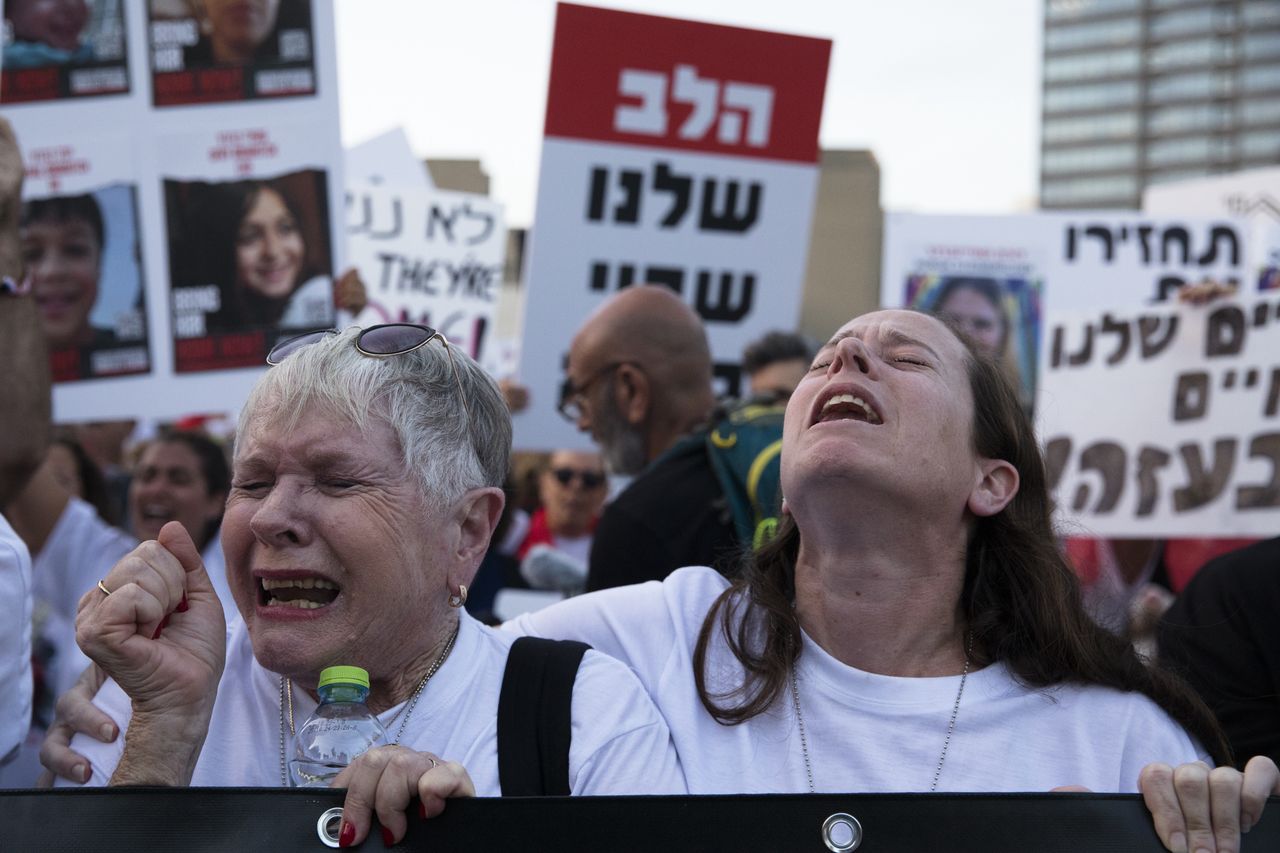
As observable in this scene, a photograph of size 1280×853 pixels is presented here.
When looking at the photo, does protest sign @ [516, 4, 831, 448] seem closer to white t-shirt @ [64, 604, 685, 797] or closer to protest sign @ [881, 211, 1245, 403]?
protest sign @ [881, 211, 1245, 403]

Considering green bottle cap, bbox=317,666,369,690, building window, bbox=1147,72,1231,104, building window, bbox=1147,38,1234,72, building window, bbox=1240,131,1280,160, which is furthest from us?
building window, bbox=1147,38,1234,72

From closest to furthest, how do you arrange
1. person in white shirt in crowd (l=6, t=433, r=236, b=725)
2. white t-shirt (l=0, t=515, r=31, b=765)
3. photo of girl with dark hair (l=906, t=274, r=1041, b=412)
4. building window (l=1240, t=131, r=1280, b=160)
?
1. white t-shirt (l=0, t=515, r=31, b=765)
2. person in white shirt in crowd (l=6, t=433, r=236, b=725)
3. photo of girl with dark hair (l=906, t=274, r=1041, b=412)
4. building window (l=1240, t=131, r=1280, b=160)

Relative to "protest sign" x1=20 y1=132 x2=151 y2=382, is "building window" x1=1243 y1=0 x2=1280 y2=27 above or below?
above

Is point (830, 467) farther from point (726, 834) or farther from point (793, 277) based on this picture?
point (793, 277)

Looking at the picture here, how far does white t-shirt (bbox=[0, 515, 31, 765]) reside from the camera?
2301mm

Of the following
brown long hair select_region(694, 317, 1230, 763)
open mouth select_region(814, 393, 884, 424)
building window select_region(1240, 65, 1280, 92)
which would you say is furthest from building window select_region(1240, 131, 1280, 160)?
open mouth select_region(814, 393, 884, 424)

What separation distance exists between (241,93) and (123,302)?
0.72 metres

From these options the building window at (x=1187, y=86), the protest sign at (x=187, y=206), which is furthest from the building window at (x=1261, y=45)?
the protest sign at (x=187, y=206)

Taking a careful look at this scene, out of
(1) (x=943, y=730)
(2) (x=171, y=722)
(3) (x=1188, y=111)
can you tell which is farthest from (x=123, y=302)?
(3) (x=1188, y=111)

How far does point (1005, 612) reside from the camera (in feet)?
8.54

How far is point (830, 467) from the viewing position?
238 cm

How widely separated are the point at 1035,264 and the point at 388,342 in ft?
17.5

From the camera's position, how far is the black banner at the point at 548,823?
1763mm

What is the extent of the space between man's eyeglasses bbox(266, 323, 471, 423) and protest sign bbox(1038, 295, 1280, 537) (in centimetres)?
394
